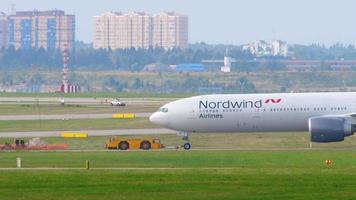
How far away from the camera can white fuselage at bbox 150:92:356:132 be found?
79.2m

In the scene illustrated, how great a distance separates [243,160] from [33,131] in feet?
110

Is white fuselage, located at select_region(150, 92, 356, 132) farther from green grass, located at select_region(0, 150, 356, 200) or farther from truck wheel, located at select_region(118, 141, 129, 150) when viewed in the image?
green grass, located at select_region(0, 150, 356, 200)

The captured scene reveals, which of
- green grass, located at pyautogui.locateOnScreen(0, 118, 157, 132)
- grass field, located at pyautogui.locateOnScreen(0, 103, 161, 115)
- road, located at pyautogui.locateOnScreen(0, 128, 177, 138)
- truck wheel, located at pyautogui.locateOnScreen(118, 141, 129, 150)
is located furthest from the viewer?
grass field, located at pyautogui.locateOnScreen(0, 103, 161, 115)

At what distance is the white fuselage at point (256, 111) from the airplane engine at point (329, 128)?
1.14 metres

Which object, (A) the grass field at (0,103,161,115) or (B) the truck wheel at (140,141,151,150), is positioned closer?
(B) the truck wheel at (140,141,151,150)

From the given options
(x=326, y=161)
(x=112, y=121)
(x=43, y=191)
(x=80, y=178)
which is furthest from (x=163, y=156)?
(x=112, y=121)

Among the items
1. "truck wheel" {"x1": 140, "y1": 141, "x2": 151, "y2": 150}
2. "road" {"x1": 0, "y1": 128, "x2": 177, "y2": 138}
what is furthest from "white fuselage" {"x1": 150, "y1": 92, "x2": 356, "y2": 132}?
"road" {"x1": 0, "y1": 128, "x2": 177, "y2": 138}

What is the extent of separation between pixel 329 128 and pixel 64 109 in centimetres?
5309

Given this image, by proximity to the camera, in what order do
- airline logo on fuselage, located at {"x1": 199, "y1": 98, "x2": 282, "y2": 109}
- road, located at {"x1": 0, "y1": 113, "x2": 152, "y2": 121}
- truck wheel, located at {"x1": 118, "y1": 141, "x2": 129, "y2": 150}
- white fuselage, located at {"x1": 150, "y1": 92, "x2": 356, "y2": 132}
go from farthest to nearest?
road, located at {"x1": 0, "y1": 113, "x2": 152, "y2": 121} < truck wheel, located at {"x1": 118, "y1": 141, "x2": 129, "y2": 150} < airline logo on fuselage, located at {"x1": 199, "y1": 98, "x2": 282, "y2": 109} < white fuselage, located at {"x1": 150, "y1": 92, "x2": 356, "y2": 132}

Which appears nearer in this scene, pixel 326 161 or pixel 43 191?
pixel 43 191

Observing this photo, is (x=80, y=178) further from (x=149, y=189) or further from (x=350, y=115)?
(x=350, y=115)

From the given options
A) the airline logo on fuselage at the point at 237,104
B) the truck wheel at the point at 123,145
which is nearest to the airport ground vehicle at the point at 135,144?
the truck wheel at the point at 123,145

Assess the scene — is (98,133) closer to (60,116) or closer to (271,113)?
(271,113)

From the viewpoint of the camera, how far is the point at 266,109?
79375 millimetres
